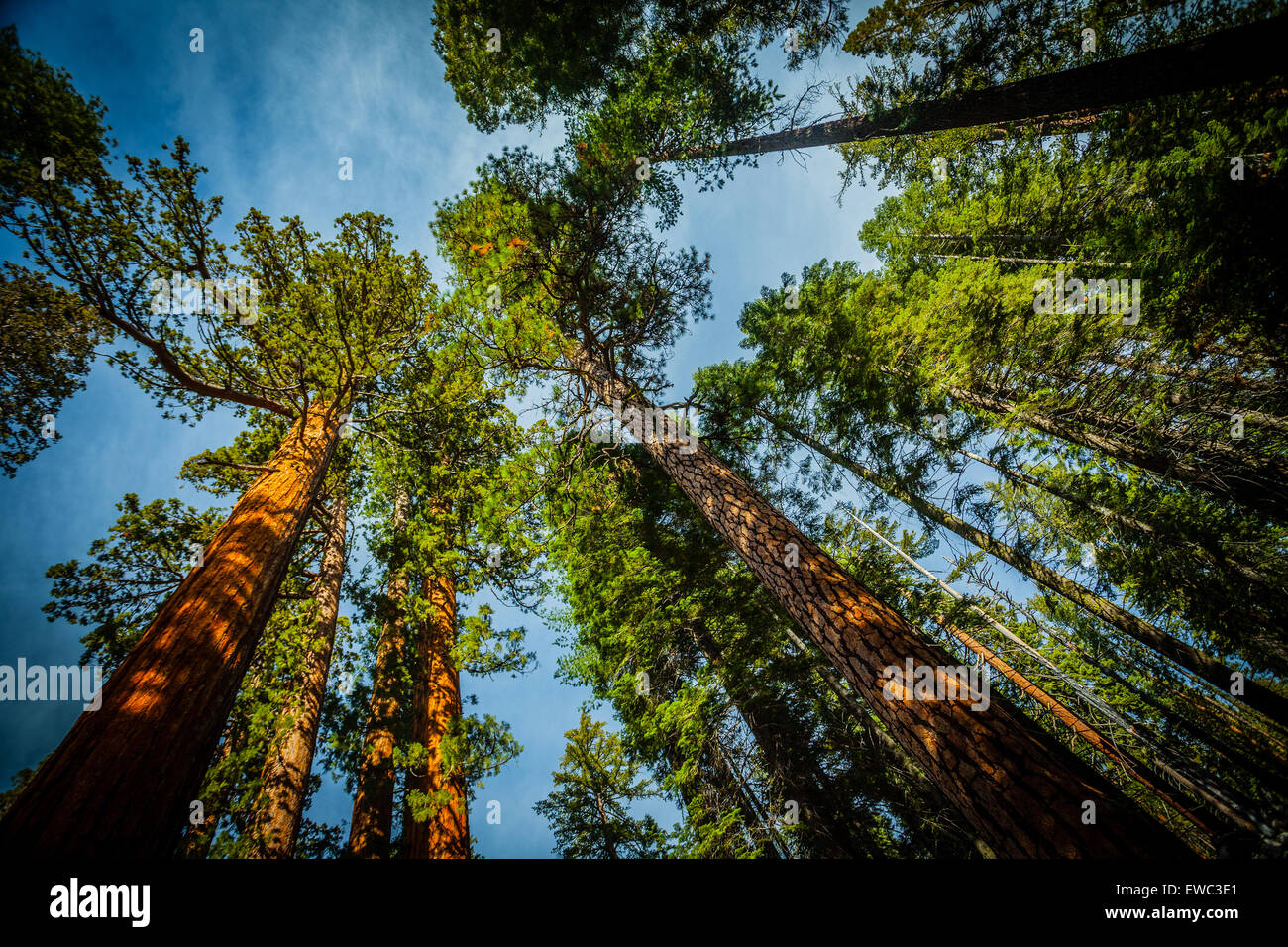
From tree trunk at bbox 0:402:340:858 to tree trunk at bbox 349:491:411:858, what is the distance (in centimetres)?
261

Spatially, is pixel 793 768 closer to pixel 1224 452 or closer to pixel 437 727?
pixel 437 727

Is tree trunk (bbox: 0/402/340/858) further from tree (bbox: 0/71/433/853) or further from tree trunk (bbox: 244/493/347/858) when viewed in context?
tree trunk (bbox: 244/493/347/858)

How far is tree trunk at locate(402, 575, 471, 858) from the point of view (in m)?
4.43

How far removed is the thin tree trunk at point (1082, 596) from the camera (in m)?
5.63

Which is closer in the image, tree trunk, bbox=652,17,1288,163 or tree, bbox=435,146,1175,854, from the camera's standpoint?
tree, bbox=435,146,1175,854

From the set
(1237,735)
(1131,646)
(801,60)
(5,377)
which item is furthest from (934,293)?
(5,377)

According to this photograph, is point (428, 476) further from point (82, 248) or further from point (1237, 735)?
point (1237, 735)

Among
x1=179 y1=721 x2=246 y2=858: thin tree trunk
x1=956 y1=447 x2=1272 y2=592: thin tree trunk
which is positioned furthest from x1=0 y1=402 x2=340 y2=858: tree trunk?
x1=956 y1=447 x2=1272 y2=592: thin tree trunk

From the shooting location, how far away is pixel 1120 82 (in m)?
4.17

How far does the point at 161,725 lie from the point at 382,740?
5194 millimetres

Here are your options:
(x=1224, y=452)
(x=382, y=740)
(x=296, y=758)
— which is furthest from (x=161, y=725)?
(x=1224, y=452)

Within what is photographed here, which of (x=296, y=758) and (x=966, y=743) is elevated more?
(x=966, y=743)

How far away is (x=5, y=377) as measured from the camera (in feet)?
17.4

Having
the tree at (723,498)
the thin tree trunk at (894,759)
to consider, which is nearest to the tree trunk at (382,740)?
the tree at (723,498)
